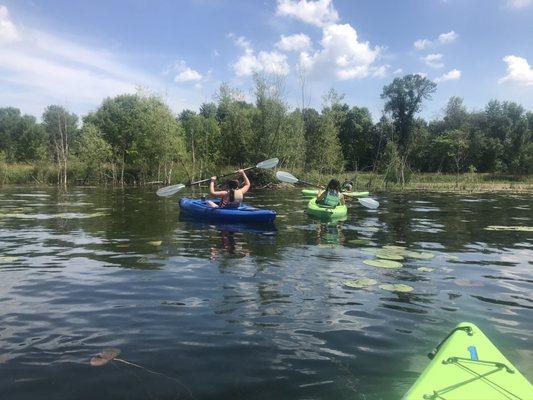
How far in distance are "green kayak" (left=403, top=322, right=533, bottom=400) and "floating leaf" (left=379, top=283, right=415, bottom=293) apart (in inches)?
92.0

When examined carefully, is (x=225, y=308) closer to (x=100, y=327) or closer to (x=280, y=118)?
(x=100, y=327)

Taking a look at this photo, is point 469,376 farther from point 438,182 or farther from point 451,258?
point 438,182

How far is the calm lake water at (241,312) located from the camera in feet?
11.0

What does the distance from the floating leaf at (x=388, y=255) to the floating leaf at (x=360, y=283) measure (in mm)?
1565

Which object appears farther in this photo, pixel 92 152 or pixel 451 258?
pixel 92 152

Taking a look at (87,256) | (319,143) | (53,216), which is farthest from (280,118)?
(87,256)

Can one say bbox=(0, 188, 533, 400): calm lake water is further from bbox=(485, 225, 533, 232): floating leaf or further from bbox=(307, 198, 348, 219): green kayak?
bbox=(307, 198, 348, 219): green kayak

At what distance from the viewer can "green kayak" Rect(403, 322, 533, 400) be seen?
2.56 m

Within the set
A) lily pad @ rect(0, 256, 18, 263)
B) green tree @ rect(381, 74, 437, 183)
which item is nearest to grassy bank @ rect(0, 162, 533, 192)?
green tree @ rect(381, 74, 437, 183)

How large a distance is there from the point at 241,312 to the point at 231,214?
681cm

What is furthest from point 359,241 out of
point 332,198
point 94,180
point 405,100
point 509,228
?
point 405,100

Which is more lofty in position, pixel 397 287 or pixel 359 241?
pixel 359 241

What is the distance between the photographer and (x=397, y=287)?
19.0 feet

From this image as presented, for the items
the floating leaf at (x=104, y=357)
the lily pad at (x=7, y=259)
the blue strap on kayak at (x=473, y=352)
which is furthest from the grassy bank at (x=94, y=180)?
the floating leaf at (x=104, y=357)
